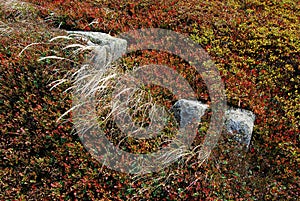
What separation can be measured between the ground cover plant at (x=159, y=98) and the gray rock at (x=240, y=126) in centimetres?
20

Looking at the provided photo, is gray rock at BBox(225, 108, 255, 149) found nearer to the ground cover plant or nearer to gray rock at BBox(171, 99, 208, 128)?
the ground cover plant

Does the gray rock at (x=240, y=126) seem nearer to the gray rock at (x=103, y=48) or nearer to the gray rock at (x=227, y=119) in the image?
the gray rock at (x=227, y=119)

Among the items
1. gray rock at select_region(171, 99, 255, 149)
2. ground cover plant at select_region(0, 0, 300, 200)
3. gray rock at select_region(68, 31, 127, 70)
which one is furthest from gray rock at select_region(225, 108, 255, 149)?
gray rock at select_region(68, 31, 127, 70)

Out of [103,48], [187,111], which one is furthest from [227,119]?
[103,48]

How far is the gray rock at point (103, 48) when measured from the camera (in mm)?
6069

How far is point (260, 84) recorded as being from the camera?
6.50 m

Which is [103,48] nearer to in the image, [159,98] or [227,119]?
[159,98]

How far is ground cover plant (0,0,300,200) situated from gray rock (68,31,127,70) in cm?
26

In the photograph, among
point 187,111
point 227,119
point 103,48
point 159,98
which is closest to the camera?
point 187,111

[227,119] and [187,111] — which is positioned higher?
[187,111]

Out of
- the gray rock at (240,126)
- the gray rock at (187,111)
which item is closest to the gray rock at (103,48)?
the gray rock at (187,111)

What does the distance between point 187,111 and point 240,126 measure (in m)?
1.04

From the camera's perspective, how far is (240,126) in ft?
18.0

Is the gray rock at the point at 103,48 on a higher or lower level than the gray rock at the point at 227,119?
higher
